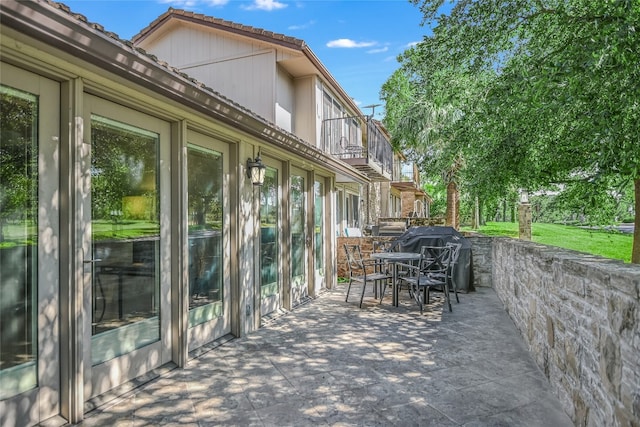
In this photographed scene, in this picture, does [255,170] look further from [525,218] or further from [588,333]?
[525,218]

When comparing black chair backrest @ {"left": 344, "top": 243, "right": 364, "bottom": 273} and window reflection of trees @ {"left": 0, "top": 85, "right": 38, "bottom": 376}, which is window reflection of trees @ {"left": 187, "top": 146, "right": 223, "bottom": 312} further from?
black chair backrest @ {"left": 344, "top": 243, "right": 364, "bottom": 273}

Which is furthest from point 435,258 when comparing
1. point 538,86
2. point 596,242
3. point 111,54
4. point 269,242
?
point 596,242

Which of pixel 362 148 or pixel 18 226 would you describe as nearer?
pixel 18 226

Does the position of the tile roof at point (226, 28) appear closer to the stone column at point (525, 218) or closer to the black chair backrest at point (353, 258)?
the black chair backrest at point (353, 258)

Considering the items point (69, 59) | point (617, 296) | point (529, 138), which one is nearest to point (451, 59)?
point (529, 138)

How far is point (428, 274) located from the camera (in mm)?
6996

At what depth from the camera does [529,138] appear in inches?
268

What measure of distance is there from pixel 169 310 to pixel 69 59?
7.63ft

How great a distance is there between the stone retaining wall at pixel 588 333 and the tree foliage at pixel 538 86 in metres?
1.68

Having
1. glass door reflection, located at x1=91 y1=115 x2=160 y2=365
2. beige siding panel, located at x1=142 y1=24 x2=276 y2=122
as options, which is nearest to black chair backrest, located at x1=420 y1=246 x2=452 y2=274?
beige siding panel, located at x1=142 y1=24 x2=276 y2=122

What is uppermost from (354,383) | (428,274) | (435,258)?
(435,258)

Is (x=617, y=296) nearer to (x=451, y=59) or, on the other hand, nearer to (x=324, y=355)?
(x=324, y=355)

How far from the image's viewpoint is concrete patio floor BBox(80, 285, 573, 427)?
2848 mm

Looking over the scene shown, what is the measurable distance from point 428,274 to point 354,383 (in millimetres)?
3948
